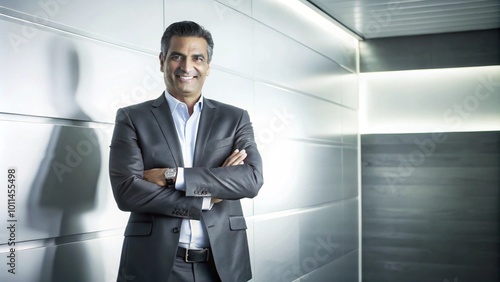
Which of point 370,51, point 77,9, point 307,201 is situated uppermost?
point 370,51

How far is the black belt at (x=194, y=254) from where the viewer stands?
2719 millimetres

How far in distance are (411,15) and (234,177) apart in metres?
4.55

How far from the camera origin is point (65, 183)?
294 centimetres

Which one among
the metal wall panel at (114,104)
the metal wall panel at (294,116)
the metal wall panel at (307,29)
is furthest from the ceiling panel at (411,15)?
the metal wall panel at (294,116)

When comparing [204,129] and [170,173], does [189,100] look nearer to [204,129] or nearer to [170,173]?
[204,129]

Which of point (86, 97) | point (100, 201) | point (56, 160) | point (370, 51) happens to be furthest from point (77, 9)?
point (370, 51)

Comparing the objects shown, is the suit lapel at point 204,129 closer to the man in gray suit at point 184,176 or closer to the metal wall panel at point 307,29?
the man in gray suit at point 184,176

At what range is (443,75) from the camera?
7.91 meters

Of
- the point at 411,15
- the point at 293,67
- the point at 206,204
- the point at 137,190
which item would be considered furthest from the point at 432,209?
the point at 137,190

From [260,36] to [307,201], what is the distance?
191 centimetres

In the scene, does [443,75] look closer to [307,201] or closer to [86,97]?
[307,201]

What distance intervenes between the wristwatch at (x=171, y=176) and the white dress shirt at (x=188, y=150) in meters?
0.02

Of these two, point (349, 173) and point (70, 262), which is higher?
point (349, 173)

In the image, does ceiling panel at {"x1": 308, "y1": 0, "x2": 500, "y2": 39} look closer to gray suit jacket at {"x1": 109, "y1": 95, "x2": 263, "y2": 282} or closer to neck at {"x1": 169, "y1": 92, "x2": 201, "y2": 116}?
neck at {"x1": 169, "y1": 92, "x2": 201, "y2": 116}
